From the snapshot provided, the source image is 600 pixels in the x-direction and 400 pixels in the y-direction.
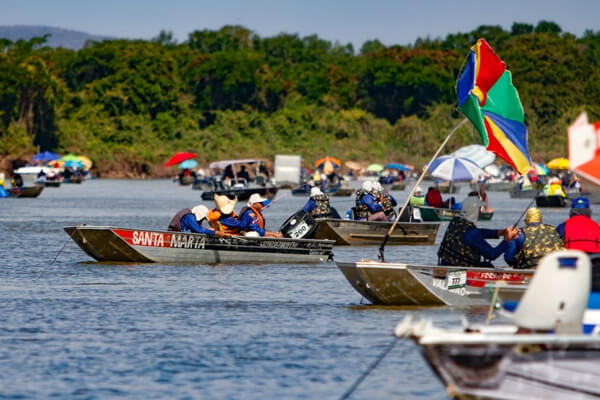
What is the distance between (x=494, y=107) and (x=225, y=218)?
826 cm

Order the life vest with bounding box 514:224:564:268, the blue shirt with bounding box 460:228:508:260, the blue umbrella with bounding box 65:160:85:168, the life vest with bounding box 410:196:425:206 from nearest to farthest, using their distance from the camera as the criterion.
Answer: the life vest with bounding box 514:224:564:268, the blue shirt with bounding box 460:228:508:260, the life vest with bounding box 410:196:425:206, the blue umbrella with bounding box 65:160:85:168

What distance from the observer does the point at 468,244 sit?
56.7 feet

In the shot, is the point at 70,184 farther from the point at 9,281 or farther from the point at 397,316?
the point at 397,316

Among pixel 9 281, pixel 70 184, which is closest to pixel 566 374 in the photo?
pixel 9 281

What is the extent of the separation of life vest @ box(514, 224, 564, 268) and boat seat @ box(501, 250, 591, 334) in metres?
5.74

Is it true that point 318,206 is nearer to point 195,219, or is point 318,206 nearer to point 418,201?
point 195,219

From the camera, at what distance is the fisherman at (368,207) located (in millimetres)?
30500

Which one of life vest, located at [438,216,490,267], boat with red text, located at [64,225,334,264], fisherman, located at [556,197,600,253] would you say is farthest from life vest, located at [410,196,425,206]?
fisherman, located at [556,197,600,253]

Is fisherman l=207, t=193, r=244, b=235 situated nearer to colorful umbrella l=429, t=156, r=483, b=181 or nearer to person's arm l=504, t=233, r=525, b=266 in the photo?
person's arm l=504, t=233, r=525, b=266

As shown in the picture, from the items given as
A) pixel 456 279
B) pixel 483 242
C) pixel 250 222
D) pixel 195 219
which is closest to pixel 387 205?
pixel 250 222

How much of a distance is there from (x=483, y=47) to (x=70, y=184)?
3648 inches

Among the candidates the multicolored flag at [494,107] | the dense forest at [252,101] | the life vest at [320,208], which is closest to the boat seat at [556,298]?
the multicolored flag at [494,107]

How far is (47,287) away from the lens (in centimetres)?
2238

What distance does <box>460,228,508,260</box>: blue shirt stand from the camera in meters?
16.9
